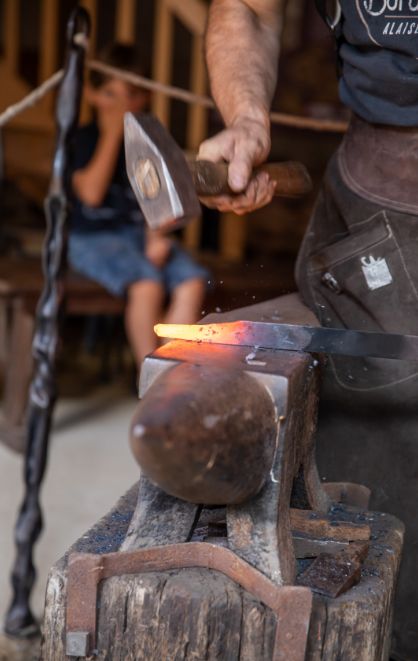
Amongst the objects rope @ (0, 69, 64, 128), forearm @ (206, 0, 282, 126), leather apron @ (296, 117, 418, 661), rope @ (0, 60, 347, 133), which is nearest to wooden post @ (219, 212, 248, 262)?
rope @ (0, 60, 347, 133)

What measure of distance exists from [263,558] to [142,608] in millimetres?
152

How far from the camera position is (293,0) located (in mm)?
6762

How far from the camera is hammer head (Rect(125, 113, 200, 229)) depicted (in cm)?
117

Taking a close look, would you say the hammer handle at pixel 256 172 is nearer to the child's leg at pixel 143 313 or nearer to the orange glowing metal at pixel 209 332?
the orange glowing metal at pixel 209 332

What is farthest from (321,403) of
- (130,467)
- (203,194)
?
(130,467)

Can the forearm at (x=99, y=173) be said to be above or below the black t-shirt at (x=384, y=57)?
below

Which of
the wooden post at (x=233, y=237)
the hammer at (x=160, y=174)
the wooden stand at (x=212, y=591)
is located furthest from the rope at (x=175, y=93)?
the wooden post at (x=233, y=237)

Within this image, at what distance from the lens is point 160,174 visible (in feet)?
3.88

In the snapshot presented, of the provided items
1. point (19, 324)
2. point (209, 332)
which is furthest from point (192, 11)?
point (209, 332)

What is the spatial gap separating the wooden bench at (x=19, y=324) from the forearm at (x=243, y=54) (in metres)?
2.14

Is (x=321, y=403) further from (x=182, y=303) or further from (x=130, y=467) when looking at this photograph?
(x=182, y=303)

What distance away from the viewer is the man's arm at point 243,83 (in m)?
1.36

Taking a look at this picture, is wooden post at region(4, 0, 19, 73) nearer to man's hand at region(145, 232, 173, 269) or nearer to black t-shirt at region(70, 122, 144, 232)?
black t-shirt at region(70, 122, 144, 232)

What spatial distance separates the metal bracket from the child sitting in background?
264 centimetres
